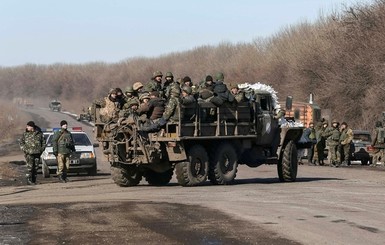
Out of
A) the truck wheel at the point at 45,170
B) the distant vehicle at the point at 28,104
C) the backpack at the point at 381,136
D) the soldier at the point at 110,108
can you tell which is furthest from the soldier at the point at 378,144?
the distant vehicle at the point at 28,104

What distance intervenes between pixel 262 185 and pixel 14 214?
8.45 metres

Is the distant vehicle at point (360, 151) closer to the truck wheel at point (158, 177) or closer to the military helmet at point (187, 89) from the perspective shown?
the truck wheel at point (158, 177)

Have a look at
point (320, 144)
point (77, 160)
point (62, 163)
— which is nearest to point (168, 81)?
point (62, 163)

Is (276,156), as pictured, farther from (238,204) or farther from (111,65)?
(111,65)

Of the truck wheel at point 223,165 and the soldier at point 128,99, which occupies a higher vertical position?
the soldier at point 128,99

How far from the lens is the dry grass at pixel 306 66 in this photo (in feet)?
181

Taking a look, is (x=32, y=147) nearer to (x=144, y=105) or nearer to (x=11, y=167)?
(x=144, y=105)

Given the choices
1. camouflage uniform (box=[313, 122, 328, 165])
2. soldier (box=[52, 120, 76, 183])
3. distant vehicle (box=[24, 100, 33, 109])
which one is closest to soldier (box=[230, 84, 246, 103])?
soldier (box=[52, 120, 76, 183])

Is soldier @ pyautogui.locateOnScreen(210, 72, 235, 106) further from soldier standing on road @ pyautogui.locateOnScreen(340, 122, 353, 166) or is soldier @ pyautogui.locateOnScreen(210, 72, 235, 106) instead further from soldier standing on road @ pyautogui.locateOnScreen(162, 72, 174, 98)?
soldier standing on road @ pyautogui.locateOnScreen(340, 122, 353, 166)

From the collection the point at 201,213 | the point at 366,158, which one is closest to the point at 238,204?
the point at 201,213

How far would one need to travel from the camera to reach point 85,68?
17388 centimetres

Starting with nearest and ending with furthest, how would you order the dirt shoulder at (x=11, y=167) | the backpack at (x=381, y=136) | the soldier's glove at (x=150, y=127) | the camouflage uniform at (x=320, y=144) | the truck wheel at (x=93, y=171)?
the soldier's glove at (x=150, y=127) → the dirt shoulder at (x=11, y=167) → the truck wheel at (x=93, y=171) → the backpack at (x=381, y=136) → the camouflage uniform at (x=320, y=144)

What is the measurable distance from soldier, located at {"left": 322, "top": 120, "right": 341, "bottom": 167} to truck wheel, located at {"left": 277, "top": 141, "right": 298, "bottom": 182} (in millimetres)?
11485

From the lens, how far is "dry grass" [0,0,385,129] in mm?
55250
